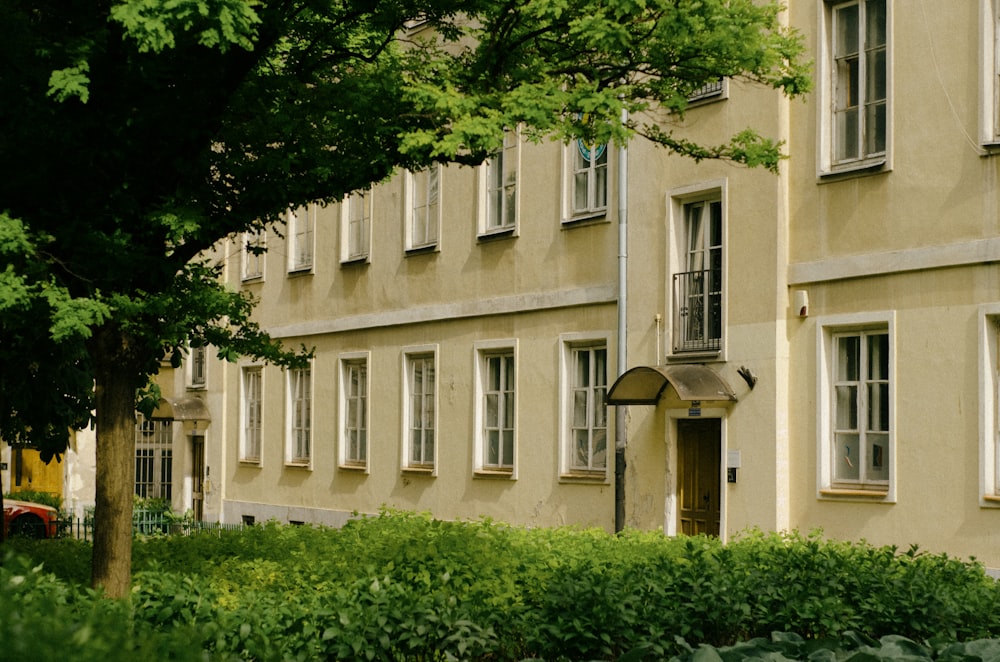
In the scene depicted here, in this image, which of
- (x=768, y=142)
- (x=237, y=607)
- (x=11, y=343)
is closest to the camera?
(x=237, y=607)

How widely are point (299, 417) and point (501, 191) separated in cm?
944

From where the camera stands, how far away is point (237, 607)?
8.63 metres

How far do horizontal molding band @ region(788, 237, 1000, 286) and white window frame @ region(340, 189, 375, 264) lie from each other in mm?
12784

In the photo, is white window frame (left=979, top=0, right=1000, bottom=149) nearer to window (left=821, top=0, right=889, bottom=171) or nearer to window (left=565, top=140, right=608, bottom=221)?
window (left=821, top=0, right=889, bottom=171)

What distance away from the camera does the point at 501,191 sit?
26656mm

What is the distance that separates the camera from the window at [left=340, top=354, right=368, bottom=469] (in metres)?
31.1

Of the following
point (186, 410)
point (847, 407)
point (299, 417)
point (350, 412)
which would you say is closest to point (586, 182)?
point (847, 407)

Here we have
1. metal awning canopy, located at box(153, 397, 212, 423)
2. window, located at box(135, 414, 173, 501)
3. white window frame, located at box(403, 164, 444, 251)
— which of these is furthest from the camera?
window, located at box(135, 414, 173, 501)

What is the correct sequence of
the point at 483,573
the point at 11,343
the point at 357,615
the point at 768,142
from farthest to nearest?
the point at 11,343 → the point at 768,142 → the point at 483,573 → the point at 357,615

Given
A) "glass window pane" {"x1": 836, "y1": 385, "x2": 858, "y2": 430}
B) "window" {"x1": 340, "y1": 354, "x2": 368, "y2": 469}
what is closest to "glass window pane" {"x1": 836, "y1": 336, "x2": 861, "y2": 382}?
"glass window pane" {"x1": 836, "y1": 385, "x2": 858, "y2": 430}

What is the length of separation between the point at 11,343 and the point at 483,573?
19.9ft

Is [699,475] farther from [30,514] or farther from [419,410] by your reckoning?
[30,514]

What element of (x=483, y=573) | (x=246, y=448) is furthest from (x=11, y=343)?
(x=246, y=448)

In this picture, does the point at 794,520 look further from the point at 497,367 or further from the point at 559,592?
the point at 559,592
